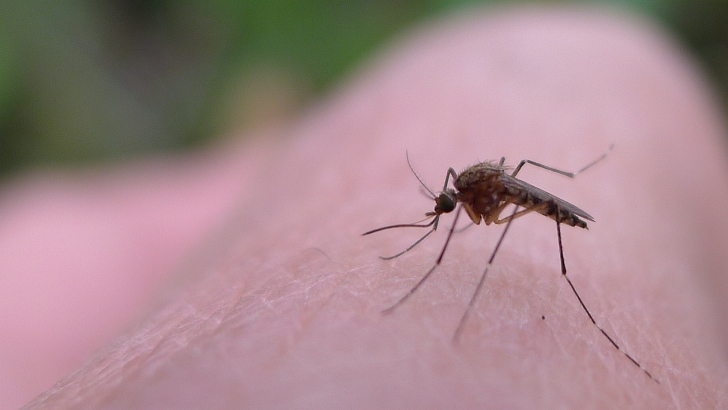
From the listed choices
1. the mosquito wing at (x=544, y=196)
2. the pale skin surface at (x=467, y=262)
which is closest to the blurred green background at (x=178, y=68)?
the pale skin surface at (x=467, y=262)

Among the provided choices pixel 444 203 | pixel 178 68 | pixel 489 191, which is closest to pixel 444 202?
pixel 444 203

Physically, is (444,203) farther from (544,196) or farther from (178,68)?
(178,68)

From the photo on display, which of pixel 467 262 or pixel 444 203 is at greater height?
pixel 444 203

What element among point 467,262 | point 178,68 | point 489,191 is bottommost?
point 467,262

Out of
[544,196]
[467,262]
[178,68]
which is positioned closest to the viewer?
[467,262]

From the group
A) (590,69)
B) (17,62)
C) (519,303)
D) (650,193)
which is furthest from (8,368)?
(17,62)

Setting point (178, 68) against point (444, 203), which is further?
point (178, 68)

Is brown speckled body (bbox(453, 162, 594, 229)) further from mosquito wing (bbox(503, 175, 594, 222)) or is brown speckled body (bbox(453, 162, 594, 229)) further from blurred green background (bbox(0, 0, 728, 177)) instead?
blurred green background (bbox(0, 0, 728, 177))

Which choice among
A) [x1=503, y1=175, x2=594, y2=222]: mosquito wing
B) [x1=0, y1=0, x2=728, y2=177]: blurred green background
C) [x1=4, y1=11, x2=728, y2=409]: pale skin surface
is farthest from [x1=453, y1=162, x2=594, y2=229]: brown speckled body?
[x1=0, y1=0, x2=728, y2=177]: blurred green background
